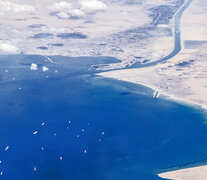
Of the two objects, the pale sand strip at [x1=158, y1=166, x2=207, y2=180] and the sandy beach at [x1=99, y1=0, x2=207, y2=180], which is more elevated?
the sandy beach at [x1=99, y1=0, x2=207, y2=180]

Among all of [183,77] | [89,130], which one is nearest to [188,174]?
[89,130]

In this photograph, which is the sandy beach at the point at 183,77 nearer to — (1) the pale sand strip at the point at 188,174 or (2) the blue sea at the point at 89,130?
(1) the pale sand strip at the point at 188,174

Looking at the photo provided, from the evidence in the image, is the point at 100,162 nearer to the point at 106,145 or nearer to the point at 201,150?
the point at 106,145

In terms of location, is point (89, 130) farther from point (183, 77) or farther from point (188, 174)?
point (183, 77)

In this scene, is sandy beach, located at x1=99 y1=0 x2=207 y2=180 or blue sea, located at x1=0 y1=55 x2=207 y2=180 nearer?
blue sea, located at x1=0 y1=55 x2=207 y2=180

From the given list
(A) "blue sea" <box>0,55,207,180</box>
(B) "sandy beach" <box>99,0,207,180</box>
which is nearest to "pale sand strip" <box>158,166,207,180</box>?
(B) "sandy beach" <box>99,0,207,180</box>

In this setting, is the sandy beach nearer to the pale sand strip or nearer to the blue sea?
the pale sand strip

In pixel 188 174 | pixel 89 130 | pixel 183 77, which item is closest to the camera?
pixel 188 174

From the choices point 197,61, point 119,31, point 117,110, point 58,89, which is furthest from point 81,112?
point 119,31
